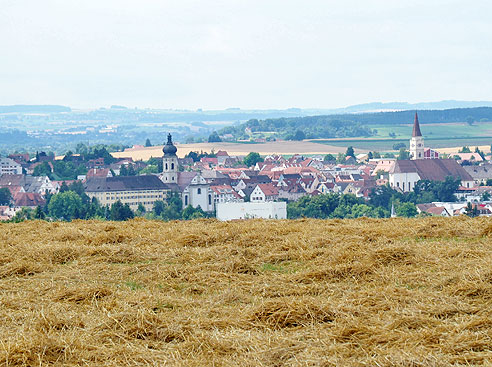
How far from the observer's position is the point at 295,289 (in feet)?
18.9

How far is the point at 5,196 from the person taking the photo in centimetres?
11100

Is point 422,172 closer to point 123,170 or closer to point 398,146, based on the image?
point 123,170

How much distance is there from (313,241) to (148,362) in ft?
11.5

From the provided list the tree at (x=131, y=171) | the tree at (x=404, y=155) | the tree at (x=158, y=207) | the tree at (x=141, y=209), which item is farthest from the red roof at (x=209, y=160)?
the tree at (x=158, y=207)

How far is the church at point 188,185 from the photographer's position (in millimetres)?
111812

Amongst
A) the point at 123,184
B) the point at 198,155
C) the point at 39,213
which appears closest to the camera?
the point at 39,213

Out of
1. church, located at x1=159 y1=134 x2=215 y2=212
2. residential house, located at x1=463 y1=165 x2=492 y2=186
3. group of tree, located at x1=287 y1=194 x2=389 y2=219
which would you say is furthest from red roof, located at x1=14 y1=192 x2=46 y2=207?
residential house, located at x1=463 y1=165 x2=492 y2=186

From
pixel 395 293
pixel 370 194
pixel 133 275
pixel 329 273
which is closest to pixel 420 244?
pixel 329 273

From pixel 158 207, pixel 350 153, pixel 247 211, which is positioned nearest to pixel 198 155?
pixel 350 153

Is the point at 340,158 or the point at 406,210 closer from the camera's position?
the point at 406,210

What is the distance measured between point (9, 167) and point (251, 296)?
143 meters

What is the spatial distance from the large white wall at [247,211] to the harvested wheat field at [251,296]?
31.8 m

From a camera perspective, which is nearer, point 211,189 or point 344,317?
point 344,317

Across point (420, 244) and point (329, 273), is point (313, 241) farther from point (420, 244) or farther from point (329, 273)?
point (329, 273)
